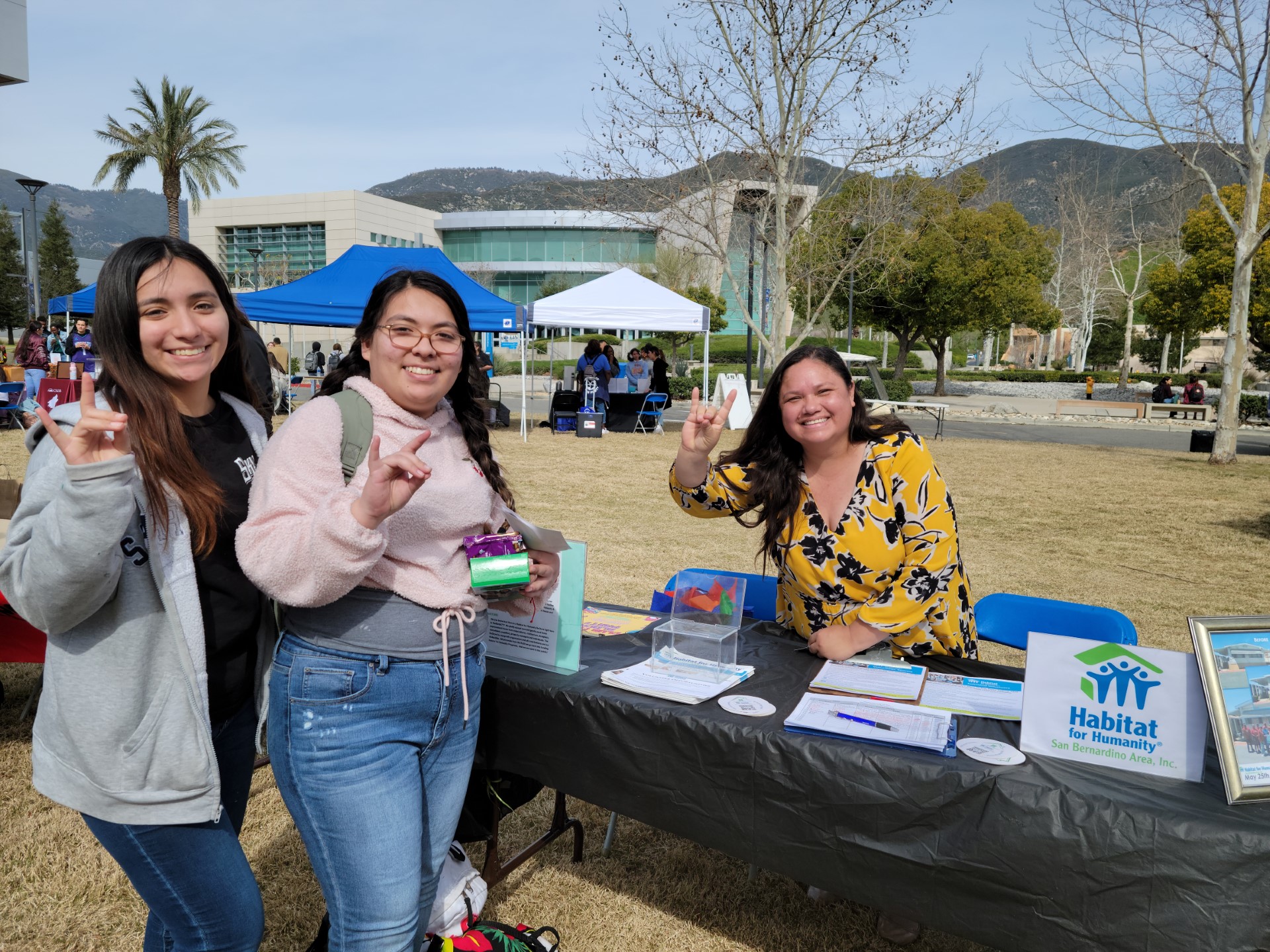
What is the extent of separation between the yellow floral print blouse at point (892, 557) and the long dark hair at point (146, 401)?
62.8 inches

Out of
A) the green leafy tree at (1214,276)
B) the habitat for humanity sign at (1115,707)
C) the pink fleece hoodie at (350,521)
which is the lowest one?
the habitat for humanity sign at (1115,707)

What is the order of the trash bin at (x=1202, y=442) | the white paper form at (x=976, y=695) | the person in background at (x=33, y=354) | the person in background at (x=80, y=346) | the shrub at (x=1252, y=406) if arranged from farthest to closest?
the shrub at (x=1252, y=406) → the person in background at (x=33, y=354) → the person in background at (x=80, y=346) → the trash bin at (x=1202, y=442) → the white paper form at (x=976, y=695)

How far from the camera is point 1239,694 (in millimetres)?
1643

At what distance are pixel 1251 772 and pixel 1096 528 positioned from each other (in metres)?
7.63

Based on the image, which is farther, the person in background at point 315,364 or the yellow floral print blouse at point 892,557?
the person in background at point 315,364

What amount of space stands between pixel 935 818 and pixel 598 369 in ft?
50.0

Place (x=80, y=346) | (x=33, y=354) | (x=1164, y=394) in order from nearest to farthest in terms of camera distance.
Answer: (x=80, y=346) < (x=33, y=354) < (x=1164, y=394)

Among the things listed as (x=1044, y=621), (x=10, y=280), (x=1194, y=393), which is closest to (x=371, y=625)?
(x=1044, y=621)

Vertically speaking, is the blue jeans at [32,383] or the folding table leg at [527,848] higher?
the blue jeans at [32,383]

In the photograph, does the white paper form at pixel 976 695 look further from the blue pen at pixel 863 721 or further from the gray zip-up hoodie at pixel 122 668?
A: the gray zip-up hoodie at pixel 122 668

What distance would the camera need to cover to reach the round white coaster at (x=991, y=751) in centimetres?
177

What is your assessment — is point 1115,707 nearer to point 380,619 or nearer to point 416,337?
point 380,619

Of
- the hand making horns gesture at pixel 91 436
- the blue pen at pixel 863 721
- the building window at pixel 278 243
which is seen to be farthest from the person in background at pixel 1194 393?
the building window at pixel 278 243

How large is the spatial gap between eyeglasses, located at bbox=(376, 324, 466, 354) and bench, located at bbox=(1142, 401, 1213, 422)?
24531mm
